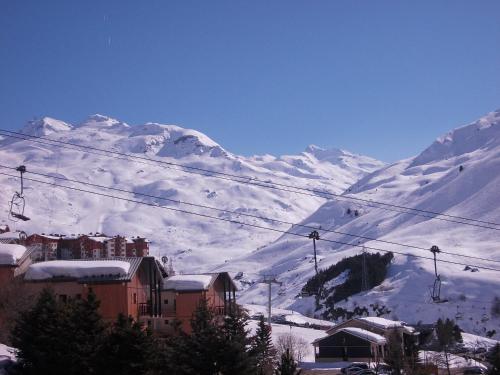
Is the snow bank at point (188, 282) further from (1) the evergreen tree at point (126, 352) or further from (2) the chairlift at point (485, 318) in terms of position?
(2) the chairlift at point (485, 318)

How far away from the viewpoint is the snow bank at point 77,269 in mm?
42625

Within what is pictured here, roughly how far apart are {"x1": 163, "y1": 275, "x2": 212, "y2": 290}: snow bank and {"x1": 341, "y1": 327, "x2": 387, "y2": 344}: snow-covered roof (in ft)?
76.2

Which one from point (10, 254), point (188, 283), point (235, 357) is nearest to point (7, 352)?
point (10, 254)

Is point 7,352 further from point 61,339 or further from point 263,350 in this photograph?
point 263,350

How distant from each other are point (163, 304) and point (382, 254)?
108195mm

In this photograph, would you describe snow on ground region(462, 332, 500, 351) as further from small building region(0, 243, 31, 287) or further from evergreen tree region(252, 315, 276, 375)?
small building region(0, 243, 31, 287)

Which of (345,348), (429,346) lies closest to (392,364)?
(345,348)

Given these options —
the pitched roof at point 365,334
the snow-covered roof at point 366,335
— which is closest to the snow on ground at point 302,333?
the pitched roof at point 365,334

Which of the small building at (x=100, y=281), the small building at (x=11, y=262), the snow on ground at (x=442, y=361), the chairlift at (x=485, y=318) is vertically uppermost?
the small building at (x=11, y=262)

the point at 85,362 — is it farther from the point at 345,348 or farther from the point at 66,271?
the point at 345,348

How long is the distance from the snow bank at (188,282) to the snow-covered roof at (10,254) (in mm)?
10499

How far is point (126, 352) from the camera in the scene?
88.6ft

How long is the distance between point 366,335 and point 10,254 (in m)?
36.8

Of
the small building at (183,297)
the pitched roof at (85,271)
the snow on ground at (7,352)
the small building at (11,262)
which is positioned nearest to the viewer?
the snow on ground at (7,352)
